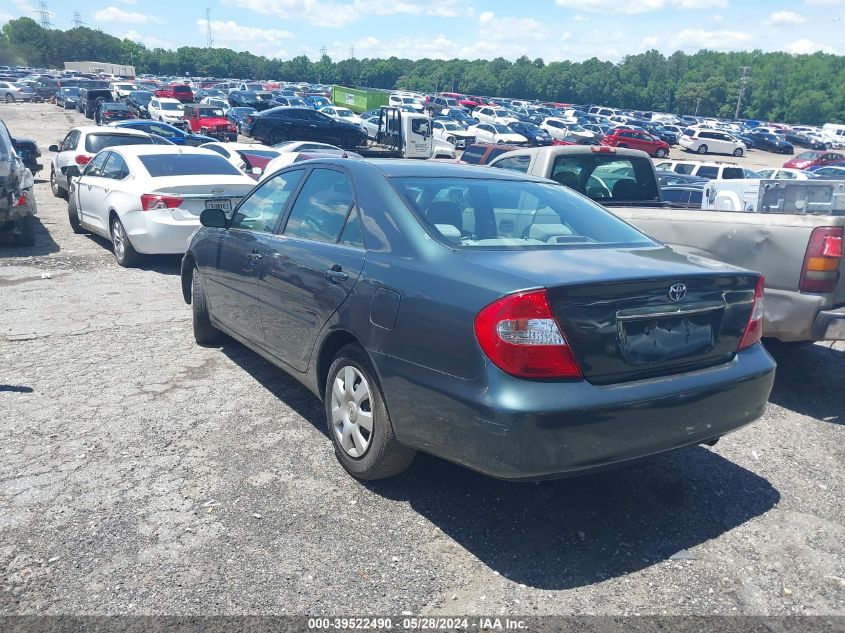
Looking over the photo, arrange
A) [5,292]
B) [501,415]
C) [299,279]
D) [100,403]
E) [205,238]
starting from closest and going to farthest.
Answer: [501,415] < [299,279] < [100,403] < [205,238] < [5,292]

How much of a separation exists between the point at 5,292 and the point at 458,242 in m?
6.39

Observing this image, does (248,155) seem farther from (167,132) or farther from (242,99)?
(242,99)

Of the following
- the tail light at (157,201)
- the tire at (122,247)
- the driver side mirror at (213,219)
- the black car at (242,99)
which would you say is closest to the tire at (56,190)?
the tire at (122,247)

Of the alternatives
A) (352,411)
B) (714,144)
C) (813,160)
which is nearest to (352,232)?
(352,411)

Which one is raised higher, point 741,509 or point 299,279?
point 299,279

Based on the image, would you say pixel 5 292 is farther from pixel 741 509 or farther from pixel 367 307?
pixel 741 509

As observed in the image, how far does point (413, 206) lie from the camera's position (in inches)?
147

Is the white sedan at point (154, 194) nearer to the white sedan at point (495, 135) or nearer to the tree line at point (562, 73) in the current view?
the white sedan at point (495, 135)

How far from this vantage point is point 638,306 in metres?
3.13

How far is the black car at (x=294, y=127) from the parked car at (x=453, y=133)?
665 cm

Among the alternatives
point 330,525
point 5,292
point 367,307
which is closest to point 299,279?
point 367,307

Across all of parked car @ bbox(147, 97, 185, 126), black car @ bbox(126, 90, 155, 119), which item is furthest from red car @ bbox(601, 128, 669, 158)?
black car @ bbox(126, 90, 155, 119)

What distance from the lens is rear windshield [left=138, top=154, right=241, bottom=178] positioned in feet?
30.8

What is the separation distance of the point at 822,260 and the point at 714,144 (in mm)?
51369
